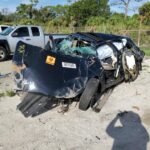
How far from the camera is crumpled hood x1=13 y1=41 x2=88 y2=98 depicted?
6535 millimetres

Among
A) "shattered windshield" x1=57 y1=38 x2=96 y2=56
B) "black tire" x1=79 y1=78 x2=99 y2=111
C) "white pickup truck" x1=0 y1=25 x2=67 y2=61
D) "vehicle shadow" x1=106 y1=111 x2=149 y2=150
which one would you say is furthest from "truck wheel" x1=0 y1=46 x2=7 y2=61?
"vehicle shadow" x1=106 y1=111 x2=149 y2=150

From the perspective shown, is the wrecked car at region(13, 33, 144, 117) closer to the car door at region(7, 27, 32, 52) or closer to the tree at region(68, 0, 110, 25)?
the car door at region(7, 27, 32, 52)

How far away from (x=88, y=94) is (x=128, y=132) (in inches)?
51.9

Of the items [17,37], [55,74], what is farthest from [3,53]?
[55,74]

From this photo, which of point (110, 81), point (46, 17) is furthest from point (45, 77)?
point (46, 17)

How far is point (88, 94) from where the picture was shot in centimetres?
670

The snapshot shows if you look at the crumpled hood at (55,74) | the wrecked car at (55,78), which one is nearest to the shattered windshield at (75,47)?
the wrecked car at (55,78)

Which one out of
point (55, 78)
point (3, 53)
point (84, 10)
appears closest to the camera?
point (55, 78)

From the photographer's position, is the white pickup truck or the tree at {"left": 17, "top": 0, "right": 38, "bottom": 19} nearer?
the white pickup truck

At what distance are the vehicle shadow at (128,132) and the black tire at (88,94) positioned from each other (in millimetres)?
712

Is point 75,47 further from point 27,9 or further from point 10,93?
point 27,9

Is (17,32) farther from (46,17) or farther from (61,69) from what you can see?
(46,17)

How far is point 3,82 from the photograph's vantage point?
31.4 ft

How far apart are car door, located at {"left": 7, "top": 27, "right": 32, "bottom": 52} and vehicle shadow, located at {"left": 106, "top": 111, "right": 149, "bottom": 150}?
9.41 m
